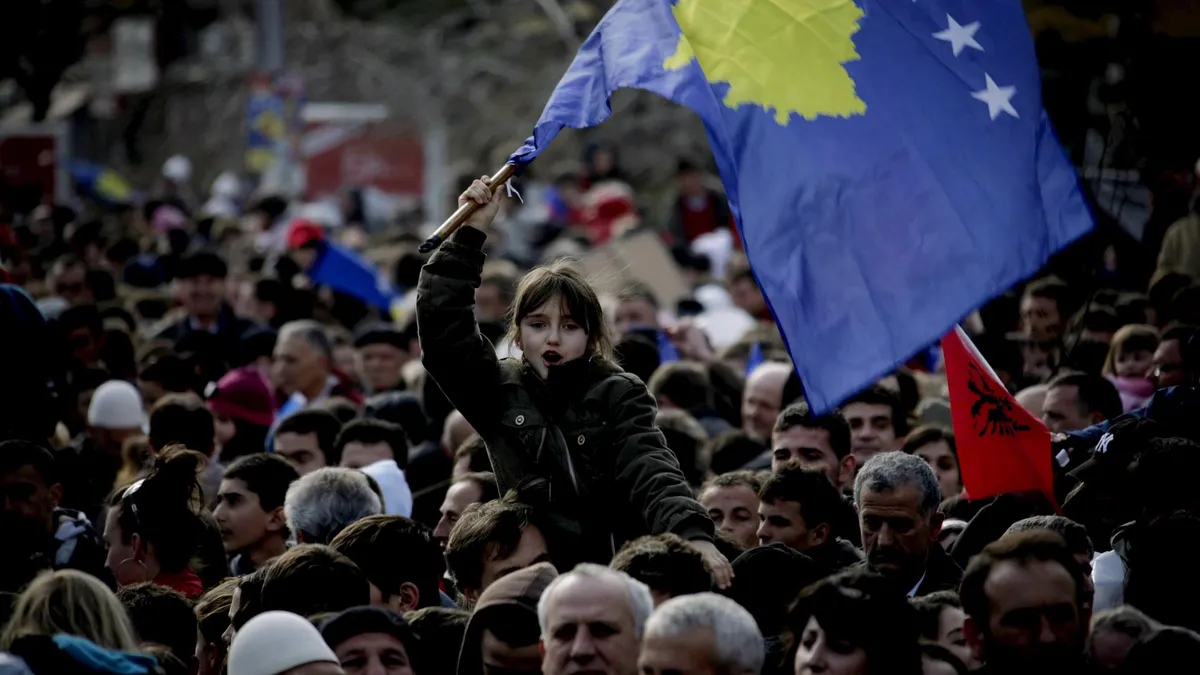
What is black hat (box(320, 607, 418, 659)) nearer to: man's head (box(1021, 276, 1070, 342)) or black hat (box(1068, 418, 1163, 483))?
black hat (box(1068, 418, 1163, 483))

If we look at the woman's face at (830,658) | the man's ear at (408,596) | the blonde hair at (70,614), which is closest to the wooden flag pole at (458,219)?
the man's ear at (408,596)

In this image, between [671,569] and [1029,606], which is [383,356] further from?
[1029,606]

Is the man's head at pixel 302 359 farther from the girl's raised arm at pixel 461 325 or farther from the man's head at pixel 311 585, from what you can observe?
the girl's raised arm at pixel 461 325

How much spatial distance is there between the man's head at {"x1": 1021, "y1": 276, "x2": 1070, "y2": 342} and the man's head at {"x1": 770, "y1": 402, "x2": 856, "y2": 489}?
10.2 ft

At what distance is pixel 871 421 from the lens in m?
10.1

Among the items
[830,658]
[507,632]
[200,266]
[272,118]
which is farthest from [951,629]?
[272,118]

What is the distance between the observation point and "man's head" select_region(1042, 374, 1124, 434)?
371 inches

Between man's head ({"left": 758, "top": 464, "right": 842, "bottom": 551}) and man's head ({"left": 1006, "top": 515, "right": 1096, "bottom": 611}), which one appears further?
man's head ({"left": 758, "top": 464, "right": 842, "bottom": 551})

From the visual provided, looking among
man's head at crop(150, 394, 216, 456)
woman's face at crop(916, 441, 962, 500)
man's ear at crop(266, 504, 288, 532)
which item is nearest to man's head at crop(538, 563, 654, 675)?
man's ear at crop(266, 504, 288, 532)

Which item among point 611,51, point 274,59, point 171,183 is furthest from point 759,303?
point 171,183

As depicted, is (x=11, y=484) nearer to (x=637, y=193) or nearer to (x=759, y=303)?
(x=759, y=303)

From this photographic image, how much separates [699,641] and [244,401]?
6.68 m

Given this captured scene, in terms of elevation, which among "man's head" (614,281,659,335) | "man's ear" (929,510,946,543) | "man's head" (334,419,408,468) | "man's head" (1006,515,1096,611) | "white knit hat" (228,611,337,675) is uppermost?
"man's head" (1006,515,1096,611)

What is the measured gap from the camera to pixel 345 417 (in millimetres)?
11211
